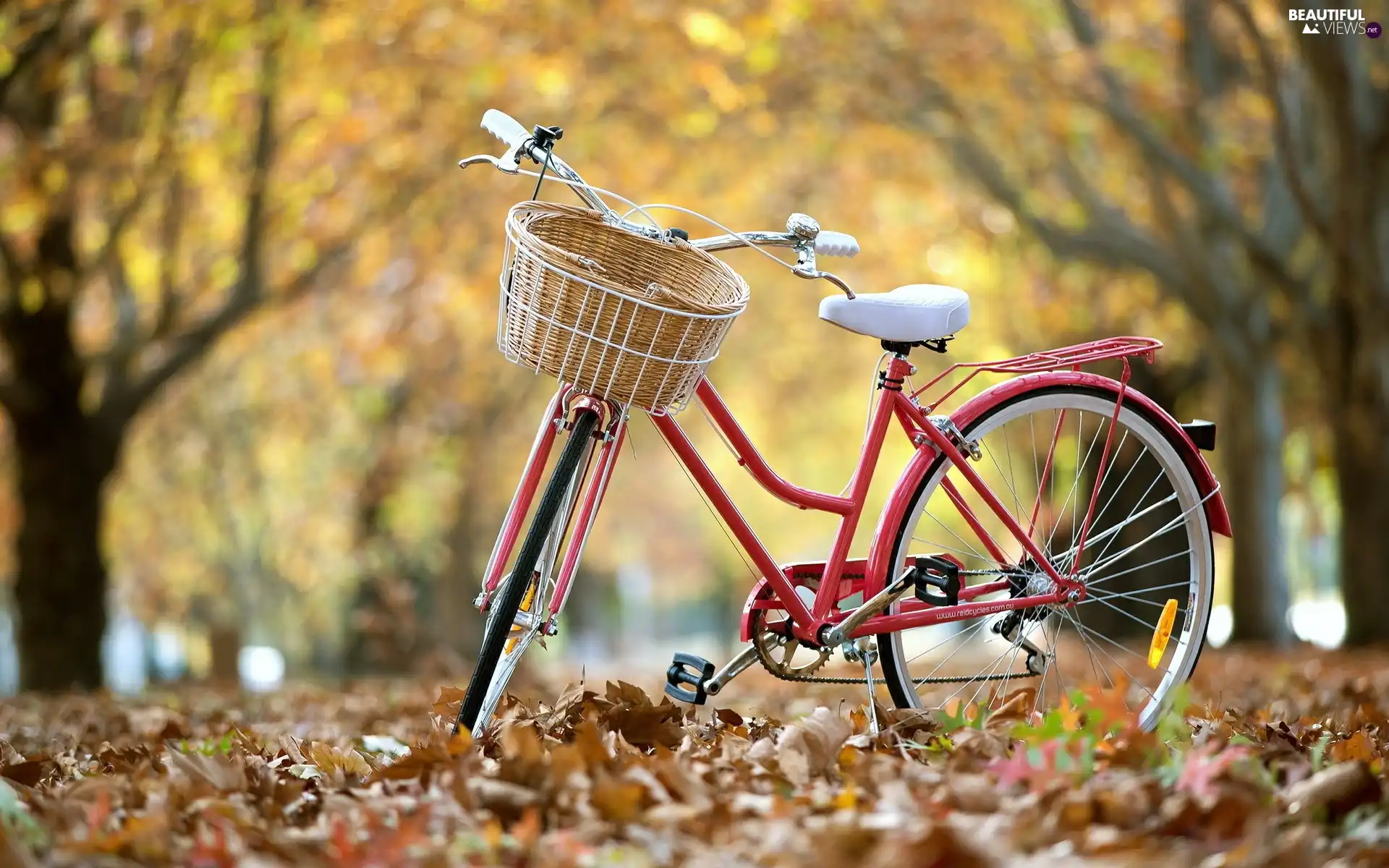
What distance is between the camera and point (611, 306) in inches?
111

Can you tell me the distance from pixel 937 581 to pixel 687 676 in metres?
0.64

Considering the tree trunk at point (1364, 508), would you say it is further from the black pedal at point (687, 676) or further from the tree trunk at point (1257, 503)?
the black pedal at point (687, 676)

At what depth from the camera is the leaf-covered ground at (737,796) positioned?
6.52 feet

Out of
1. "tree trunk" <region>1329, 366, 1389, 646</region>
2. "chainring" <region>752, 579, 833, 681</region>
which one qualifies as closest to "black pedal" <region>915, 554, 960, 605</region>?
"chainring" <region>752, 579, 833, 681</region>

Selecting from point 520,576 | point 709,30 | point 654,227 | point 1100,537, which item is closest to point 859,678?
point 1100,537

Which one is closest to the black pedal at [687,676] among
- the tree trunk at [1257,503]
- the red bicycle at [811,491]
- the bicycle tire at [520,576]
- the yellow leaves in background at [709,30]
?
the red bicycle at [811,491]

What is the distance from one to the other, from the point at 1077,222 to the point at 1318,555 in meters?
29.2

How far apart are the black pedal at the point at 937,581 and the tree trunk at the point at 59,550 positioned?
7676mm

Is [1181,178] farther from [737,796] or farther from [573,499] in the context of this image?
[737,796]

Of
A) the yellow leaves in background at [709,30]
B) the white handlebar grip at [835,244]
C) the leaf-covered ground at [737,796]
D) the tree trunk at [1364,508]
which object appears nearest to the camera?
the leaf-covered ground at [737,796]

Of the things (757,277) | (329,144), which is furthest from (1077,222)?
(329,144)

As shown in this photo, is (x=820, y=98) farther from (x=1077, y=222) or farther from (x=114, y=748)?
(x=114, y=748)

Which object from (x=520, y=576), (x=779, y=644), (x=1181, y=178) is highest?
(x=1181, y=178)

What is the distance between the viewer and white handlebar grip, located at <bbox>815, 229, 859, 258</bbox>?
323 cm
